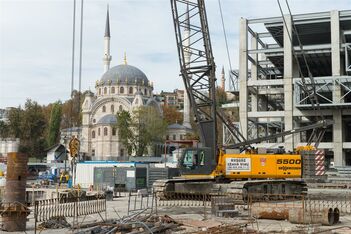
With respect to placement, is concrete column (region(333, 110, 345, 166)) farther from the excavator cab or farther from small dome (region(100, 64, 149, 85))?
small dome (region(100, 64, 149, 85))

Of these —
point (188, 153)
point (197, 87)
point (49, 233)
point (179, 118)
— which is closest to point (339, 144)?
point (197, 87)

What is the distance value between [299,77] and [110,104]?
78.0 meters

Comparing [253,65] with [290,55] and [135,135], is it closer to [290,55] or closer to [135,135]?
[290,55]

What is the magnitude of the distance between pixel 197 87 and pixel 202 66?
1290 mm

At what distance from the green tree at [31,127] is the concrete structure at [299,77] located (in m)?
42.3

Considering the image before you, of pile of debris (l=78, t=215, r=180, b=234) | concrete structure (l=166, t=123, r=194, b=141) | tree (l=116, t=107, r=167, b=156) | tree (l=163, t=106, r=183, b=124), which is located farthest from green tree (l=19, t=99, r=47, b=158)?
pile of debris (l=78, t=215, r=180, b=234)

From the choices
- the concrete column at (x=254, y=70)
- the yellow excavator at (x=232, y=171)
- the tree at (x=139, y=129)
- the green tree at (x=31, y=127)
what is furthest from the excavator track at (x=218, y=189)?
the tree at (x=139, y=129)

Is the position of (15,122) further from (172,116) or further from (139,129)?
(172,116)

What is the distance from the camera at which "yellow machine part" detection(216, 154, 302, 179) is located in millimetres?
24312

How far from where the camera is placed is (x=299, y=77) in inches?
2025

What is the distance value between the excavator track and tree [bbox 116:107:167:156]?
6910cm

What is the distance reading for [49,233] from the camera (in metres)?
12.9

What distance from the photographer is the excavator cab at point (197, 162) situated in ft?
79.9

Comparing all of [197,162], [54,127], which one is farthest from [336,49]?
[54,127]
